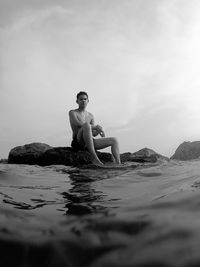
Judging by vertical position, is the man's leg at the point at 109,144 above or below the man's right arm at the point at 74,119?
below

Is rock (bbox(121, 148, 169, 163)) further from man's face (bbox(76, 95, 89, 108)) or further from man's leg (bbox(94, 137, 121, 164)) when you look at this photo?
man's face (bbox(76, 95, 89, 108))

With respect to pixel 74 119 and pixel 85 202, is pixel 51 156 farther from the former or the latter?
pixel 85 202

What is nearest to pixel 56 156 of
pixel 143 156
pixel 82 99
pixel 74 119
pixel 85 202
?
pixel 74 119

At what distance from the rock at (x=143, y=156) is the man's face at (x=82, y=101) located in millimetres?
1918

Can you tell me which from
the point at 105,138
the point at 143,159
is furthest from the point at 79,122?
the point at 143,159

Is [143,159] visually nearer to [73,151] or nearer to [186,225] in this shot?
[73,151]

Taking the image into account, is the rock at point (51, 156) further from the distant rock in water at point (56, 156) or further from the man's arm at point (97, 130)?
the man's arm at point (97, 130)

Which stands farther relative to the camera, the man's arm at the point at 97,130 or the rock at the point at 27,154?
the rock at the point at 27,154

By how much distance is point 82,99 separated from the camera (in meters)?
6.95

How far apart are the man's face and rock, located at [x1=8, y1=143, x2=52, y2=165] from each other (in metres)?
2.04

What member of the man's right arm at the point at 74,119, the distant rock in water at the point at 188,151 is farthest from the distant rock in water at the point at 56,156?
the distant rock in water at the point at 188,151

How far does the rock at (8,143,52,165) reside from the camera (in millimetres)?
8391

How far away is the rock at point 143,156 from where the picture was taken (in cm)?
743

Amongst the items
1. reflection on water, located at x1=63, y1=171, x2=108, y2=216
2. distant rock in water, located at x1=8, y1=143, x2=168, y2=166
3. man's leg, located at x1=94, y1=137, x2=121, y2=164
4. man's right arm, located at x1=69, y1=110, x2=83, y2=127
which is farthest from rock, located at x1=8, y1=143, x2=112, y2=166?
reflection on water, located at x1=63, y1=171, x2=108, y2=216
